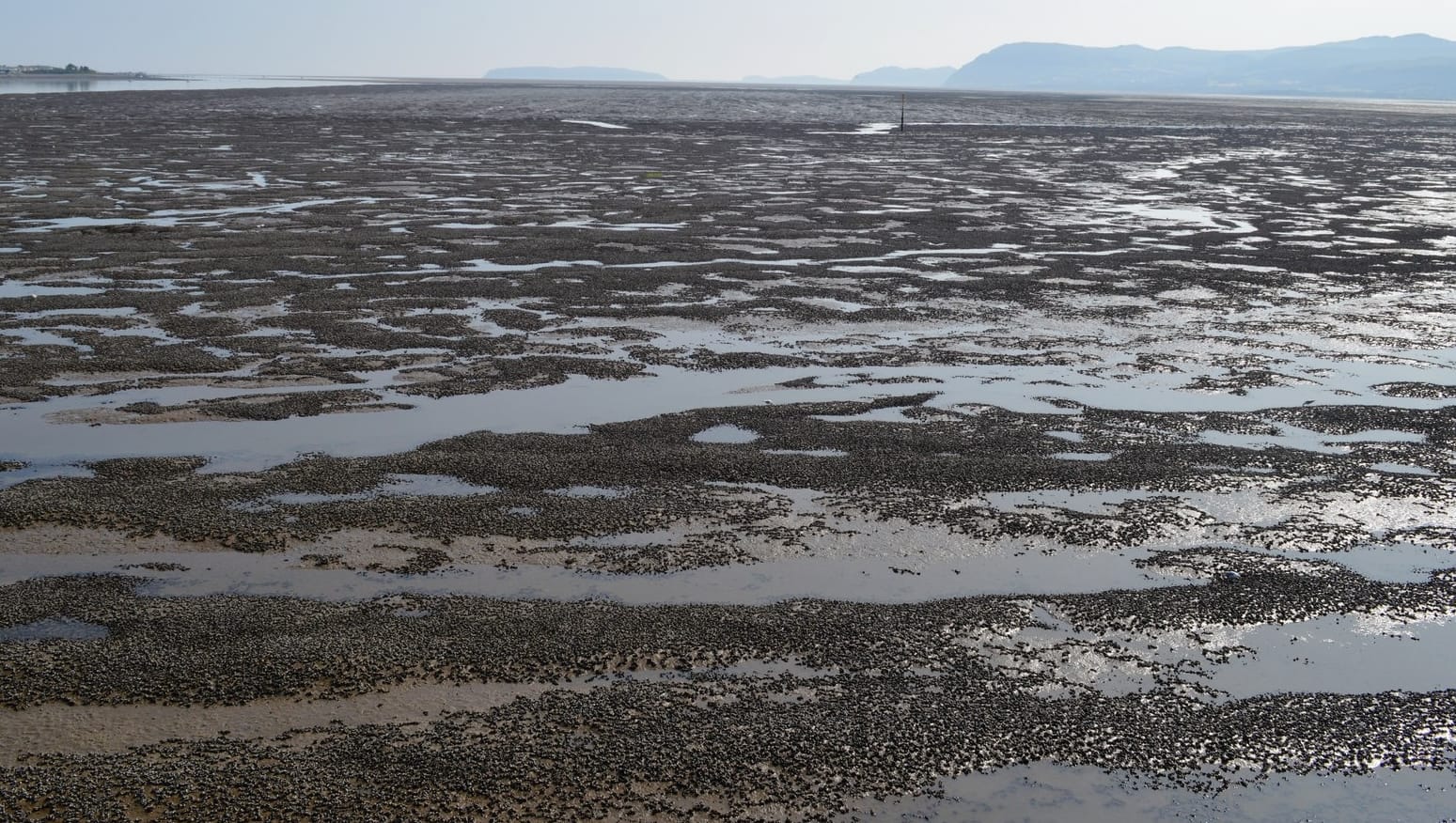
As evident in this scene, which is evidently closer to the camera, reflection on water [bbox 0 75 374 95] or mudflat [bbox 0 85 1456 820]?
mudflat [bbox 0 85 1456 820]

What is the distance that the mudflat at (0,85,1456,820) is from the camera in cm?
543

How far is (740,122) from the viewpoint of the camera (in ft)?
233

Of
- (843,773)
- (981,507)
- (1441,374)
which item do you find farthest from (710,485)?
(1441,374)

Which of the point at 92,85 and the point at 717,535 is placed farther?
the point at 92,85

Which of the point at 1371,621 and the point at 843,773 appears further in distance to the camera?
the point at 1371,621

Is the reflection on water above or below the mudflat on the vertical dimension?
above

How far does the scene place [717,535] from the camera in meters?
8.02

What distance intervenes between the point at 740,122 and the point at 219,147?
34.5 m

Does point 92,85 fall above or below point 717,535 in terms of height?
above

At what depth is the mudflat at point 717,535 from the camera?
5.43 meters

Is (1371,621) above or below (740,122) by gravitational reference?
below

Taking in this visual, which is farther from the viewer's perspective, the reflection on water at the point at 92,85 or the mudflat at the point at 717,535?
the reflection on water at the point at 92,85

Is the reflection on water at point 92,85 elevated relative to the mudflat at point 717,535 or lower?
elevated

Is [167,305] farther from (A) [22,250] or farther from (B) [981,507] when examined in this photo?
(B) [981,507]
